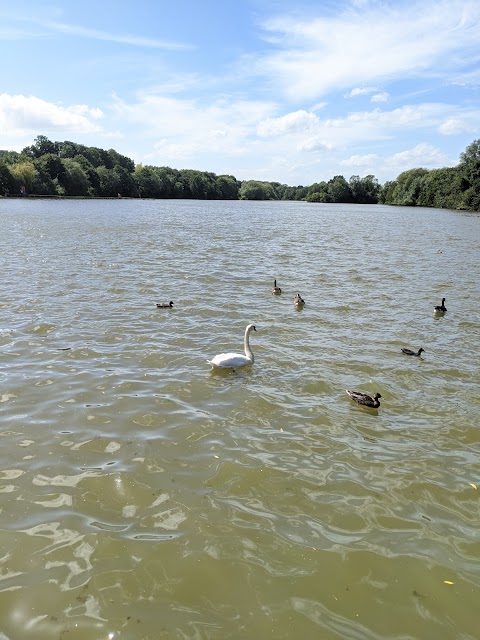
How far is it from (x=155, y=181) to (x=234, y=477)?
180m

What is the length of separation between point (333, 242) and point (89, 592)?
112 ft

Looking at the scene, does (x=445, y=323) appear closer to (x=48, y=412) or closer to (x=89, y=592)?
(x=48, y=412)

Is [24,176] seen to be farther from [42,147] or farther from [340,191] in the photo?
[340,191]

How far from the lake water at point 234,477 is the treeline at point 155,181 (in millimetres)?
99808

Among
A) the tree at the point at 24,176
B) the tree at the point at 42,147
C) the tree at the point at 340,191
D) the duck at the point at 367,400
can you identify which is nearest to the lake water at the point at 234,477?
the duck at the point at 367,400

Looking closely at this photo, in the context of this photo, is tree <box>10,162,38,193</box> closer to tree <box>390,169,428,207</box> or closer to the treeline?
the treeline

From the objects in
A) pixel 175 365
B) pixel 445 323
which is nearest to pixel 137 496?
pixel 175 365

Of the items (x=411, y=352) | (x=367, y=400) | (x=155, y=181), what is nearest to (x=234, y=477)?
(x=367, y=400)

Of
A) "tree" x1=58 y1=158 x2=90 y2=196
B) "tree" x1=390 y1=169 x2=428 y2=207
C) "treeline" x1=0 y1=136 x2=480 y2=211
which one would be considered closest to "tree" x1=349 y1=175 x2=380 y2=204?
"treeline" x1=0 y1=136 x2=480 y2=211

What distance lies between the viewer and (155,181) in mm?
175875

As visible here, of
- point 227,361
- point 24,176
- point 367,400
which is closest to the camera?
point 367,400

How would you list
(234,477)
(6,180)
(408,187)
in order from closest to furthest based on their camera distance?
(234,477), (6,180), (408,187)

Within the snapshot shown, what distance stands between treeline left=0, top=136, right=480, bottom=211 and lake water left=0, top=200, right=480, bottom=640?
Result: 327ft

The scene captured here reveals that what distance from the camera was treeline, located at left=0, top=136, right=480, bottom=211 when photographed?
368 ft
